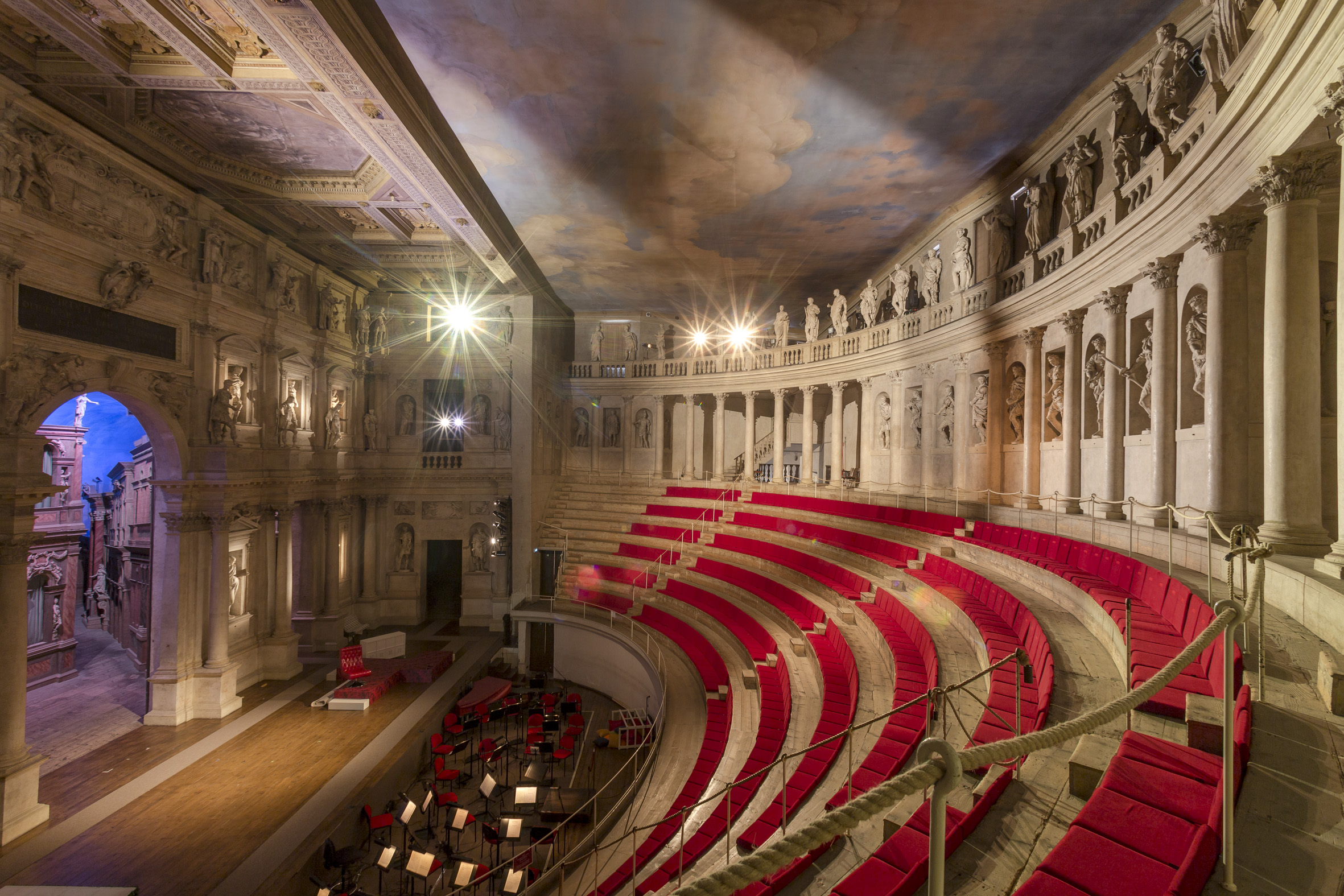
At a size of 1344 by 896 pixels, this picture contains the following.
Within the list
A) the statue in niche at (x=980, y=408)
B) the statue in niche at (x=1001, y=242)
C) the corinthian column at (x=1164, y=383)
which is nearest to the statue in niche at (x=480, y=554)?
the statue in niche at (x=980, y=408)

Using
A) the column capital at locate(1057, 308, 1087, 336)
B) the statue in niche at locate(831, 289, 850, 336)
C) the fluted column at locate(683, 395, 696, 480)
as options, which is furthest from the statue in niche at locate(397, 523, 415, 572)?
the column capital at locate(1057, 308, 1087, 336)

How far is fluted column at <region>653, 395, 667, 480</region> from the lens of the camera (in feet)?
85.3

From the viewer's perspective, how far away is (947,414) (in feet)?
53.7

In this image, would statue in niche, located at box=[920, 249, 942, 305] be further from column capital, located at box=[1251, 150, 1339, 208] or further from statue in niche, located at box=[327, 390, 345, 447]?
statue in niche, located at box=[327, 390, 345, 447]

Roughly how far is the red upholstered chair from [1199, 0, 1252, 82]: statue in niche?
20191 millimetres

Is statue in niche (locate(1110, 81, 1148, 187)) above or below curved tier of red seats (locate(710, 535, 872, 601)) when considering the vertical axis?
above

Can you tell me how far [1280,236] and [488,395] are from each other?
21030 millimetres

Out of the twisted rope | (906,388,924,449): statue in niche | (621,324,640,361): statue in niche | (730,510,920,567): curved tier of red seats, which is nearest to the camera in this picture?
the twisted rope

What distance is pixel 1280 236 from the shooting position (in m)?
6.96

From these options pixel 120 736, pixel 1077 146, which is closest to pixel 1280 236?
pixel 1077 146

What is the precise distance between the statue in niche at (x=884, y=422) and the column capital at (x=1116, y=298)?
26.1 feet

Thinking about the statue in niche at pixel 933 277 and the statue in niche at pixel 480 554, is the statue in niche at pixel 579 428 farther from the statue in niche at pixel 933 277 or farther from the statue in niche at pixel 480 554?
the statue in niche at pixel 933 277

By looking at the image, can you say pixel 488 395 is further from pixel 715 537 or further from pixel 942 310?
pixel 942 310

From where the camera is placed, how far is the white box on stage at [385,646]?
17.5 metres
